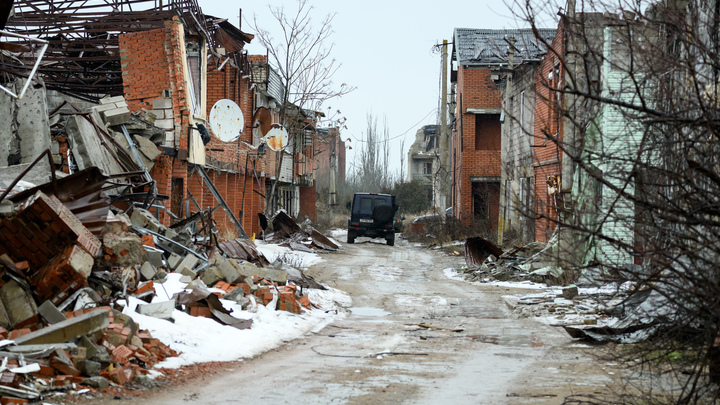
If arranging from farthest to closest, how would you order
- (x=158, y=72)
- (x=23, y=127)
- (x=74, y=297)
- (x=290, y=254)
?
(x=290, y=254), (x=158, y=72), (x=23, y=127), (x=74, y=297)

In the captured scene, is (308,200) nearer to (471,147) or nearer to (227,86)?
(471,147)

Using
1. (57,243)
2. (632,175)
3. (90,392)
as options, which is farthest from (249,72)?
(632,175)

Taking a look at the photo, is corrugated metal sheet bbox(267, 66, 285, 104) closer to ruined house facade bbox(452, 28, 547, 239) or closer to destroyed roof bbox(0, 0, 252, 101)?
ruined house facade bbox(452, 28, 547, 239)

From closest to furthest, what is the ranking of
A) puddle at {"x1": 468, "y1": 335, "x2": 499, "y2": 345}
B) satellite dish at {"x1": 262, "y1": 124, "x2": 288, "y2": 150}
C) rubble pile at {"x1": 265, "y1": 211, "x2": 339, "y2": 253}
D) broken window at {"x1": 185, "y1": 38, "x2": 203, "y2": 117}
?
puddle at {"x1": 468, "y1": 335, "x2": 499, "y2": 345} < broken window at {"x1": 185, "y1": 38, "x2": 203, "y2": 117} < satellite dish at {"x1": 262, "y1": 124, "x2": 288, "y2": 150} < rubble pile at {"x1": 265, "y1": 211, "x2": 339, "y2": 253}

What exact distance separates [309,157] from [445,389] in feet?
146

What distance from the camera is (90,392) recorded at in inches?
255

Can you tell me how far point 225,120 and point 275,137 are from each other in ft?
18.9

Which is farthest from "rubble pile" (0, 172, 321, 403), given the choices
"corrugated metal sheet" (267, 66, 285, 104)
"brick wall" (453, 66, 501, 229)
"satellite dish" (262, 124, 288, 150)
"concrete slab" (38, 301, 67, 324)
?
"brick wall" (453, 66, 501, 229)

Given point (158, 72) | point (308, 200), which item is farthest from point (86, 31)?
point (308, 200)

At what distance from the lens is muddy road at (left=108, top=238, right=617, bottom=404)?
686 centimetres

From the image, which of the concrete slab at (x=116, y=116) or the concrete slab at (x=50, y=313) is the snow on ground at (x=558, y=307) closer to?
the concrete slab at (x=50, y=313)

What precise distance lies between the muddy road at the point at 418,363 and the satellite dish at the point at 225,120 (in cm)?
688

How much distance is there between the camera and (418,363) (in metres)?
8.64

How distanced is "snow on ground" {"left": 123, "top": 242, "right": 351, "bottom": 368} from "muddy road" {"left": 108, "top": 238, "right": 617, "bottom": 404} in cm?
29
